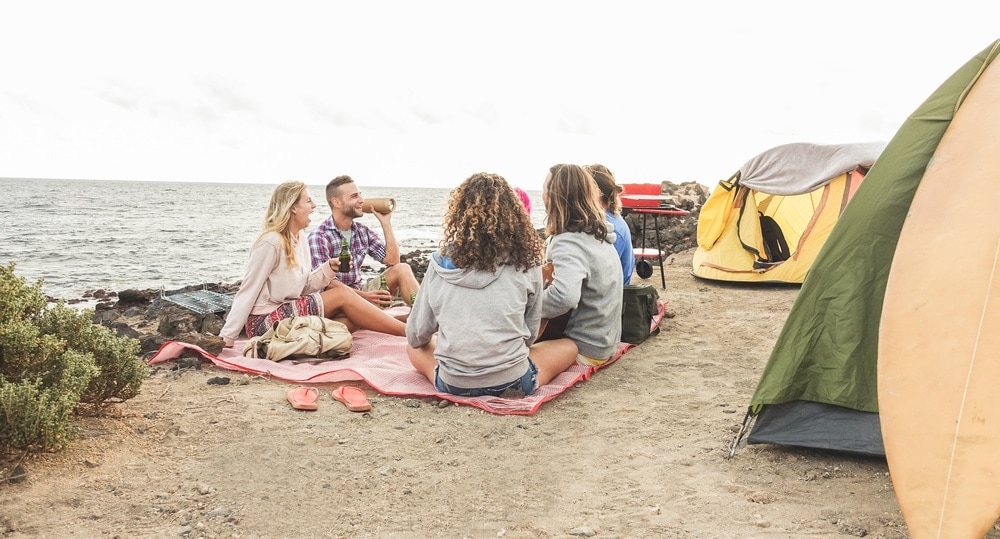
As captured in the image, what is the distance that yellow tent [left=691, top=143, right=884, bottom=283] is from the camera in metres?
9.40

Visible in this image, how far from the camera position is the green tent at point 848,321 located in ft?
11.4

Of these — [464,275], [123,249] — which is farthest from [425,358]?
[123,249]

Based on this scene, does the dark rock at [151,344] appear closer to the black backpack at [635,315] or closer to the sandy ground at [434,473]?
the sandy ground at [434,473]

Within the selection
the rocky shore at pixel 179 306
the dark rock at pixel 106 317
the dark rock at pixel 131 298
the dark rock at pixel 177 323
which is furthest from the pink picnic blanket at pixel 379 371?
the dark rock at pixel 131 298

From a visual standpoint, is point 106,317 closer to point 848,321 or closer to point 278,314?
point 278,314

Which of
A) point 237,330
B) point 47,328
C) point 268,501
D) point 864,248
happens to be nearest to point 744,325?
point 864,248

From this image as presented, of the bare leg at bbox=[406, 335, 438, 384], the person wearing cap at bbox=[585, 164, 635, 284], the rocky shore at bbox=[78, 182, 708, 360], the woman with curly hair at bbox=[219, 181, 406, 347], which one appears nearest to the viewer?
the bare leg at bbox=[406, 335, 438, 384]

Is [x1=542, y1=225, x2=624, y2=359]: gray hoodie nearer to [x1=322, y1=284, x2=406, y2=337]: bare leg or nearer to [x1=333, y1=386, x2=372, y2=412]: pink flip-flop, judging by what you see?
[x1=333, y1=386, x2=372, y2=412]: pink flip-flop

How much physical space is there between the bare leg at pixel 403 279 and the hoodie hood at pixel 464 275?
2.92 m

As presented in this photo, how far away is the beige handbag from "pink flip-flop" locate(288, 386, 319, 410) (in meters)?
0.84

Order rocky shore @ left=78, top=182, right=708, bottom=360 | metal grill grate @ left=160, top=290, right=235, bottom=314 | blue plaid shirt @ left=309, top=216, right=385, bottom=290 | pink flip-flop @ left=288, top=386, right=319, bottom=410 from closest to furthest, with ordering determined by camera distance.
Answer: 1. pink flip-flop @ left=288, top=386, right=319, bottom=410
2. rocky shore @ left=78, top=182, right=708, bottom=360
3. blue plaid shirt @ left=309, top=216, right=385, bottom=290
4. metal grill grate @ left=160, top=290, right=235, bottom=314

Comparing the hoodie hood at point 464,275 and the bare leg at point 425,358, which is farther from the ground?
the hoodie hood at point 464,275

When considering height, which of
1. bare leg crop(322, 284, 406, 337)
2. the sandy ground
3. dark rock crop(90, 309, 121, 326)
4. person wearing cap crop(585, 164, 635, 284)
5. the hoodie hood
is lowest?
dark rock crop(90, 309, 121, 326)

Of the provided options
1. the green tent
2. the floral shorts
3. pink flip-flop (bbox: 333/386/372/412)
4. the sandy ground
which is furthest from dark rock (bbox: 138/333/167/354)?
the green tent
